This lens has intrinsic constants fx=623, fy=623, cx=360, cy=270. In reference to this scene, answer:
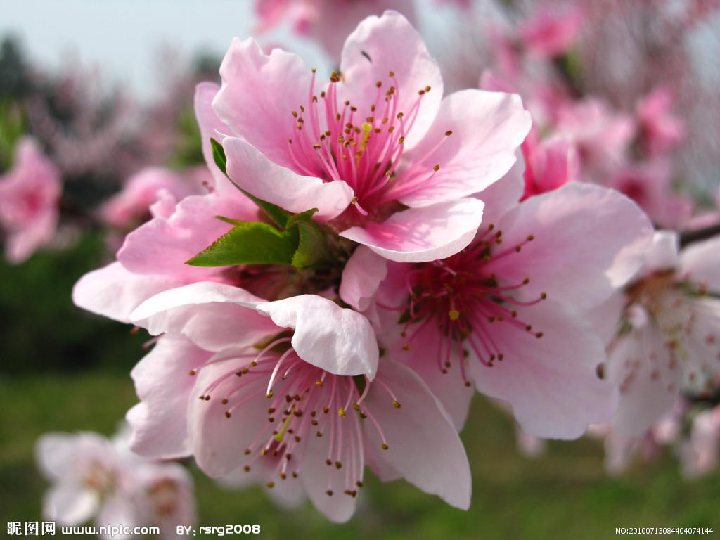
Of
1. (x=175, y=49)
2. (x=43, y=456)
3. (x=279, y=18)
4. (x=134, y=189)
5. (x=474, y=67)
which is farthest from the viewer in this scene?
(x=175, y=49)

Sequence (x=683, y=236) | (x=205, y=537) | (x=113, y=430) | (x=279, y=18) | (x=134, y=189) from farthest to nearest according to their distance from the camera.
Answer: (x=113, y=430)
(x=205, y=537)
(x=134, y=189)
(x=279, y=18)
(x=683, y=236)

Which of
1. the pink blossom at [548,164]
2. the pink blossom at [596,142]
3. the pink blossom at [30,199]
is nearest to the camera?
the pink blossom at [548,164]

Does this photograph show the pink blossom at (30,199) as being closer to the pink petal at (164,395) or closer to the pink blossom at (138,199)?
the pink blossom at (138,199)

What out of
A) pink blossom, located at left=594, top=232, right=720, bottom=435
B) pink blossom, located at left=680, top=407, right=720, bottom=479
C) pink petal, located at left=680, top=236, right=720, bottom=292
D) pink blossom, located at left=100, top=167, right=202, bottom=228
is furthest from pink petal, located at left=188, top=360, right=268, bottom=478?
pink blossom, located at left=680, top=407, right=720, bottom=479

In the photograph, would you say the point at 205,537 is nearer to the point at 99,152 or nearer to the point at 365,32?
the point at 365,32

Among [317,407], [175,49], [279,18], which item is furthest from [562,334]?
[175,49]

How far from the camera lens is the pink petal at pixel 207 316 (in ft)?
1.88

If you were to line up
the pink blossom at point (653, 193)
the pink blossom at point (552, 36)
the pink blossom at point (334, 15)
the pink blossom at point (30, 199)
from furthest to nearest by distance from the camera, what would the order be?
1. the pink blossom at point (552, 36)
2. the pink blossom at point (30, 199)
3. the pink blossom at point (653, 193)
4. the pink blossom at point (334, 15)

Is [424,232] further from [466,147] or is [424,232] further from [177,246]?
[177,246]

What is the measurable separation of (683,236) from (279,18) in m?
1.08

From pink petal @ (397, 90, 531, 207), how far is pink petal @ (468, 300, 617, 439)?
17cm

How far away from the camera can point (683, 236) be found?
100 cm

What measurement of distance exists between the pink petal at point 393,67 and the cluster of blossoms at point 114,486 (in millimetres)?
1193

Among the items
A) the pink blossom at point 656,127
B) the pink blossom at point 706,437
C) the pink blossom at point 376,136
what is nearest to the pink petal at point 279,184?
the pink blossom at point 376,136
